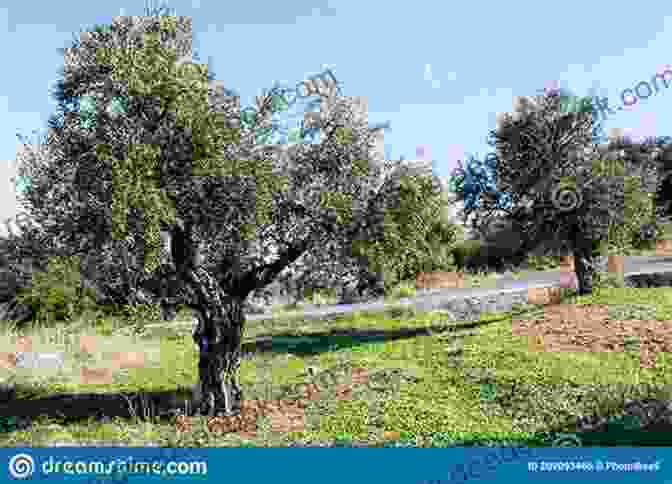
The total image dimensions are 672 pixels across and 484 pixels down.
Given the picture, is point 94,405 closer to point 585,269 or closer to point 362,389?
point 362,389

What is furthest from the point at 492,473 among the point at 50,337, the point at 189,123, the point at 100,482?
the point at 50,337

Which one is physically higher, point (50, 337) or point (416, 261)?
point (416, 261)

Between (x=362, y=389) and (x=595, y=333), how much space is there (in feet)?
21.2

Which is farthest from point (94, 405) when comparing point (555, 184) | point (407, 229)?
point (555, 184)

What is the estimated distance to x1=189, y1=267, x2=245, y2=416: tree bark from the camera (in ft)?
34.6

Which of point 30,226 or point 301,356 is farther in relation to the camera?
point 301,356

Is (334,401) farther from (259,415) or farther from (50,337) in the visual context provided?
(50,337)

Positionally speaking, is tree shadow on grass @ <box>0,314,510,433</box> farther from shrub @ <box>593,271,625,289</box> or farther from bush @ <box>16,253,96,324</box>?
shrub @ <box>593,271,625,289</box>

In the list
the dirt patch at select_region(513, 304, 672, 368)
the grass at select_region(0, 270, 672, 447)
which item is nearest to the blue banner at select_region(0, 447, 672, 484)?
the grass at select_region(0, 270, 672, 447)

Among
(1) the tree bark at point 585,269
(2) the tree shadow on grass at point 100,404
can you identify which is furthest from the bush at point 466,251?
(2) the tree shadow on grass at point 100,404

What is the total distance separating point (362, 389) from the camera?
11.9 m

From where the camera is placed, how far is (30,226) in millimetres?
10000

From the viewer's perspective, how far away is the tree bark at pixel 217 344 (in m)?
10.5

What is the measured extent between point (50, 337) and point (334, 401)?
1135 cm
